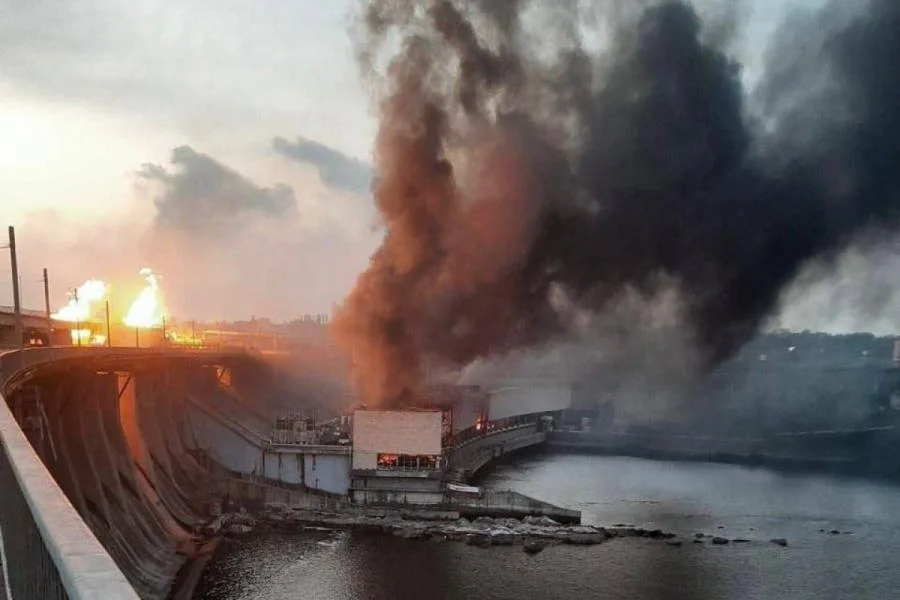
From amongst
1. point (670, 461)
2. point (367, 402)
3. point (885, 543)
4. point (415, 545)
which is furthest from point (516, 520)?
point (670, 461)

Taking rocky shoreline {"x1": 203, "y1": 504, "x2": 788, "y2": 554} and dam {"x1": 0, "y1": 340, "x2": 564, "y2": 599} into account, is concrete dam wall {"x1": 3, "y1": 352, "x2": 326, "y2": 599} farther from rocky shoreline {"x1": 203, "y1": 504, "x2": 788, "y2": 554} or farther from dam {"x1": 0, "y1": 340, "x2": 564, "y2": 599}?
rocky shoreline {"x1": 203, "y1": 504, "x2": 788, "y2": 554}

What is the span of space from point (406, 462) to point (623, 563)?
14.2m

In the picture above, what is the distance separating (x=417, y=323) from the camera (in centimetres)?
4919

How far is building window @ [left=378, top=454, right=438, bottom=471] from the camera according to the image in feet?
136

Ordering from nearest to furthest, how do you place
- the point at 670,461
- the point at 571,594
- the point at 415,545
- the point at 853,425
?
1. the point at 571,594
2. the point at 415,545
3. the point at 670,461
4. the point at 853,425

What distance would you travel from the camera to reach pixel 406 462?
41875 mm

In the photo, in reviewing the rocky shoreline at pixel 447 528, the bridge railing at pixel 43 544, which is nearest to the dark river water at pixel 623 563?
the rocky shoreline at pixel 447 528

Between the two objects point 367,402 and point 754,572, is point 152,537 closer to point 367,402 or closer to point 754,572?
point 367,402

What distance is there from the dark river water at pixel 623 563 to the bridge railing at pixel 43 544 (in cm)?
2441

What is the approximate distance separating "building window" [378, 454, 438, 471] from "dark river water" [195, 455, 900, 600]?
6.34 m

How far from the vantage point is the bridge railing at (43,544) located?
242cm

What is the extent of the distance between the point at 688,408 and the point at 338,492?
55.0 m

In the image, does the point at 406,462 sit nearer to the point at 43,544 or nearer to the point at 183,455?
the point at 183,455

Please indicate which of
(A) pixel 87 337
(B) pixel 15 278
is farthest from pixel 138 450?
(A) pixel 87 337
